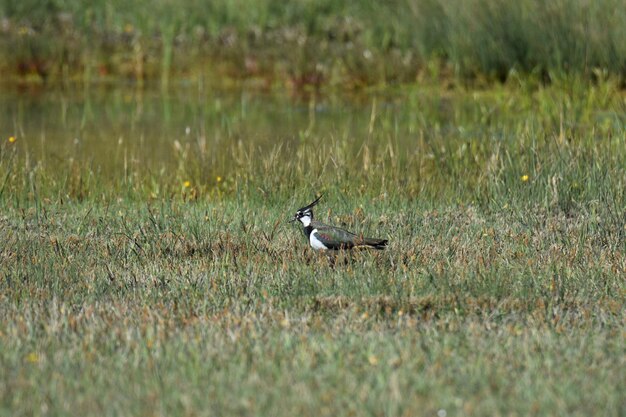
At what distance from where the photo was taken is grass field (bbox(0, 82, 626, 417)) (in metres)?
4.84

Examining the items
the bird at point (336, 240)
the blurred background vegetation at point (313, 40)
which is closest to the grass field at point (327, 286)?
the bird at point (336, 240)

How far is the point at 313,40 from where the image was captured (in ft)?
61.1

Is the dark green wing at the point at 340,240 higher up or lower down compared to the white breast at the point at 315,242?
higher up

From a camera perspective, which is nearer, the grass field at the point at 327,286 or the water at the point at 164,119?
the grass field at the point at 327,286

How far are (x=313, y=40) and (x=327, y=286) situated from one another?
1251 centimetres

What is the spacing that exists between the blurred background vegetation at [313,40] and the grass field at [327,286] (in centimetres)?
456

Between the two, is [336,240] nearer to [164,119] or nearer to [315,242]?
[315,242]

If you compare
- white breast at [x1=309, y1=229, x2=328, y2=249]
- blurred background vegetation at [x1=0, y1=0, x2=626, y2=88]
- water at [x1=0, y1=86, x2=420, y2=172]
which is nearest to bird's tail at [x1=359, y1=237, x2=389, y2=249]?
white breast at [x1=309, y1=229, x2=328, y2=249]

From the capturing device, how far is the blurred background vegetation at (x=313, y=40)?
15297 millimetres

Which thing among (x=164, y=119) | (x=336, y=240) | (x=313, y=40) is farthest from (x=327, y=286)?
(x=313, y=40)

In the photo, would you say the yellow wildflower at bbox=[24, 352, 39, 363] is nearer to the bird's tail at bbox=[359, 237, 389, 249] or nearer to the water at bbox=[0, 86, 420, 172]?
the bird's tail at bbox=[359, 237, 389, 249]

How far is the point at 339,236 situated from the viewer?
6.97 metres

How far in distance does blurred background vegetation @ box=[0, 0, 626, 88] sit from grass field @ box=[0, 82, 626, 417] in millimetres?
4560

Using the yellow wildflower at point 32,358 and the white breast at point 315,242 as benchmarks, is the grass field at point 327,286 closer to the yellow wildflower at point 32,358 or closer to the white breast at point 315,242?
the yellow wildflower at point 32,358
